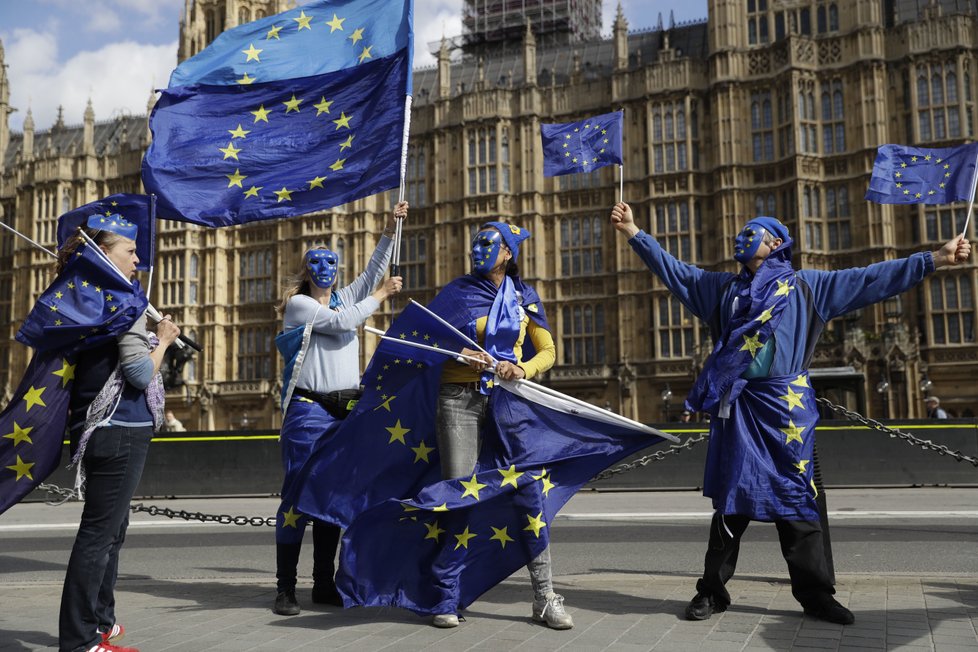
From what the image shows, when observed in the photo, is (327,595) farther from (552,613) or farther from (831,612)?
(831,612)

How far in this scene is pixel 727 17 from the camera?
106ft

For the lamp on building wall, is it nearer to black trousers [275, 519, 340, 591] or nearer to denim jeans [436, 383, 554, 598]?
black trousers [275, 519, 340, 591]

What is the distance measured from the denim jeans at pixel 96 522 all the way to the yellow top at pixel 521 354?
1.65 m

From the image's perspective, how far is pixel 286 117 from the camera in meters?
5.98

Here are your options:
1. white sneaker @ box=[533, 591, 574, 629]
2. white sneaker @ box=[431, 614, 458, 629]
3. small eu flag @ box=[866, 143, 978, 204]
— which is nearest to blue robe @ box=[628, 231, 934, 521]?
white sneaker @ box=[533, 591, 574, 629]

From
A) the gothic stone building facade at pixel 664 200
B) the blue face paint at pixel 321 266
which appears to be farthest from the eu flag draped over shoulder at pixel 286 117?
the gothic stone building facade at pixel 664 200

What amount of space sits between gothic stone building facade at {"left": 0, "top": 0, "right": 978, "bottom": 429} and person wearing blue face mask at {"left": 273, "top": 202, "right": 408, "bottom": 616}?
982 inches

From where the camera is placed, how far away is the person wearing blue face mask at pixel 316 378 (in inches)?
209

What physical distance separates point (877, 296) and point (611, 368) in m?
27.9

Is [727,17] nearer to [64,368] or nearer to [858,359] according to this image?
[858,359]

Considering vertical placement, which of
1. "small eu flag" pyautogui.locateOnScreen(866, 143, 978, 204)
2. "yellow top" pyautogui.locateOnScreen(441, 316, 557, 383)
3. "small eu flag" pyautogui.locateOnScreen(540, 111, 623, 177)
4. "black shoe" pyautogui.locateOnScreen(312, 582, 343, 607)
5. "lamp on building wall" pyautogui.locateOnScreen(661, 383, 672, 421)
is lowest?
"black shoe" pyautogui.locateOnScreen(312, 582, 343, 607)

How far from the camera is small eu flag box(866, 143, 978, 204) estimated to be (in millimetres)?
6910

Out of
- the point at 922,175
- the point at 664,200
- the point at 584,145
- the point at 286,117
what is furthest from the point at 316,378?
the point at 664,200

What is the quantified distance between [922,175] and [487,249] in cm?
399
